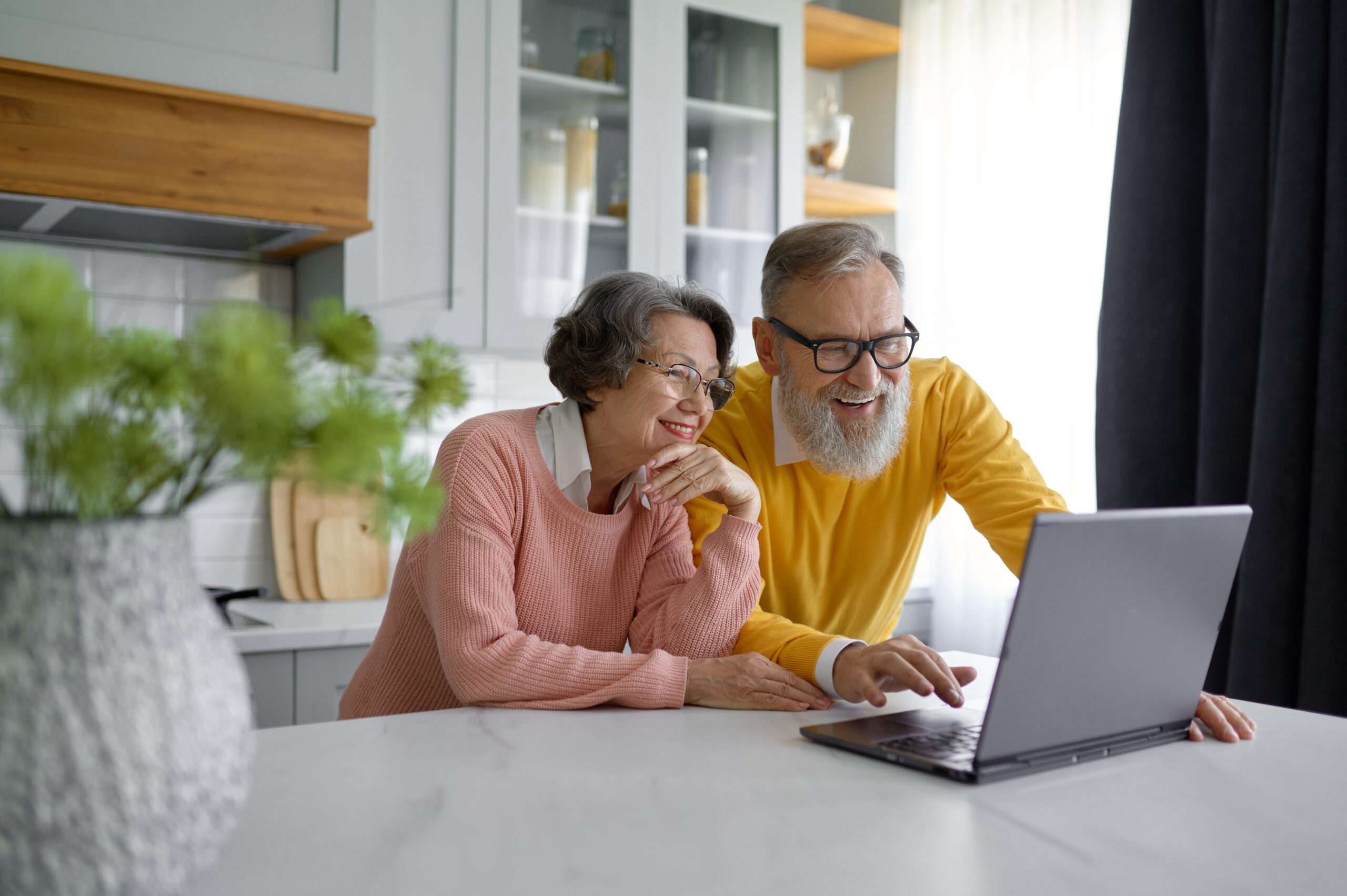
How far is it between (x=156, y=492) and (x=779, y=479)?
1.35 meters

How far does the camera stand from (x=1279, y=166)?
92.1 inches

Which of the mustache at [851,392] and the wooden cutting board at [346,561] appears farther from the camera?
the wooden cutting board at [346,561]

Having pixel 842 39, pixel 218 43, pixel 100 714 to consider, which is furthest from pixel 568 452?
pixel 842 39

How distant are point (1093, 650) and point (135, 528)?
0.84m

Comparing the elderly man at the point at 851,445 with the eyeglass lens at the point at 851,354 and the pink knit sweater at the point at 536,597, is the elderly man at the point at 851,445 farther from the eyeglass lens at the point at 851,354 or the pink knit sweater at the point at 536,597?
the pink knit sweater at the point at 536,597

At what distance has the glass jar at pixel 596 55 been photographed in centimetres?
282

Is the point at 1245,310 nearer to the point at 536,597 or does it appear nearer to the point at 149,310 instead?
the point at 536,597

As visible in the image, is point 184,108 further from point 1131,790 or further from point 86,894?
point 1131,790

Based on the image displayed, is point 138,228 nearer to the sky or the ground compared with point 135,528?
nearer to the sky

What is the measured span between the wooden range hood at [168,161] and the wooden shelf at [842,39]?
1655mm

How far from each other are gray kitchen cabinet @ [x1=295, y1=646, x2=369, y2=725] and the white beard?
1096mm

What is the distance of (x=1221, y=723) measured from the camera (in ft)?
3.86

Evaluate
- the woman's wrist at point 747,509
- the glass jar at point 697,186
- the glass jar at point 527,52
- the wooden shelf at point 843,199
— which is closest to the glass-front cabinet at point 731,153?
the glass jar at point 697,186

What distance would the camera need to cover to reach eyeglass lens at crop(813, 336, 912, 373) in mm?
1725
